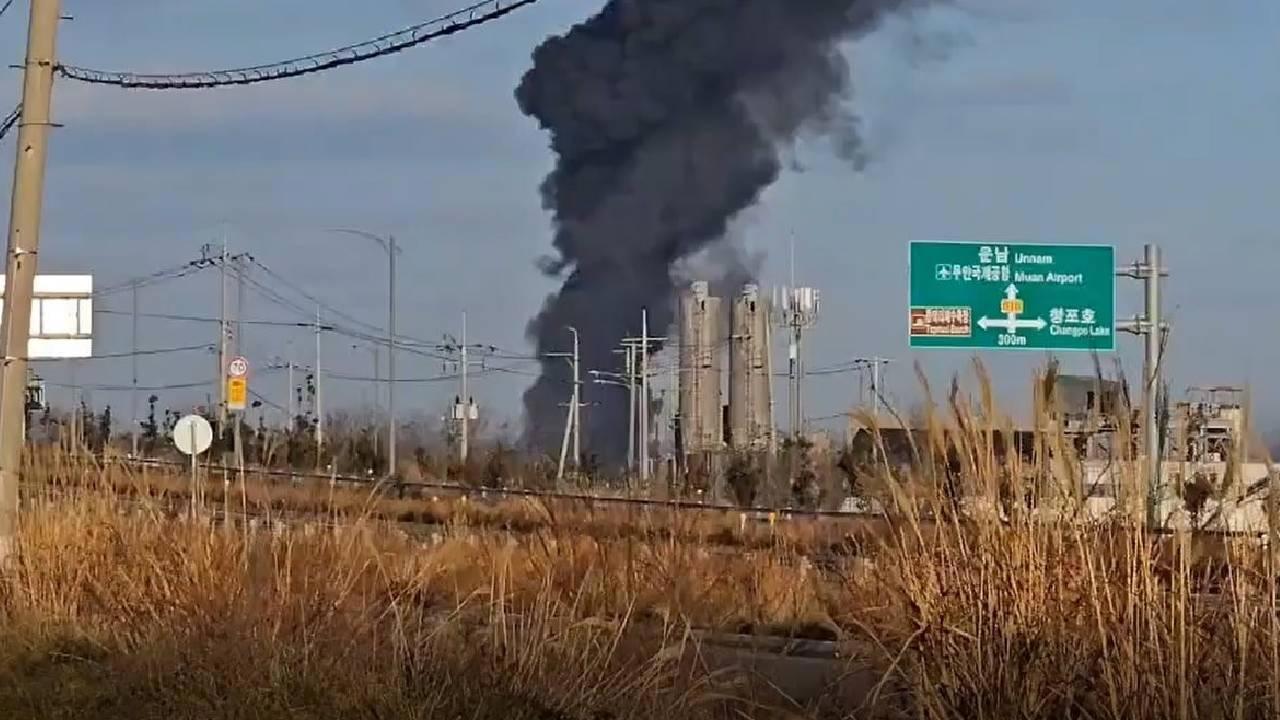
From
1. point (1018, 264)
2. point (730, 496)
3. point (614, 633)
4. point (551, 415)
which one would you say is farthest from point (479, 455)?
point (614, 633)

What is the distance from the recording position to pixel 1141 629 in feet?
22.2

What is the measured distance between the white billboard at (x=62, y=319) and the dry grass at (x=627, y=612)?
18.9 ft

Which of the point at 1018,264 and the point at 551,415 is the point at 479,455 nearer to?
the point at 551,415

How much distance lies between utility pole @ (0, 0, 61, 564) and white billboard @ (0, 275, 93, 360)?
4.28 metres

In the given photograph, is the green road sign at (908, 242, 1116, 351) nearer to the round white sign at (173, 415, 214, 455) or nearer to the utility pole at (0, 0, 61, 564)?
the round white sign at (173, 415, 214, 455)

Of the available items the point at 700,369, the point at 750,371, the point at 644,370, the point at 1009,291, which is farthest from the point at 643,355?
the point at 1009,291

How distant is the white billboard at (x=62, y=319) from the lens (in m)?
18.8

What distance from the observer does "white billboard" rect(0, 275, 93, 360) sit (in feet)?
61.8

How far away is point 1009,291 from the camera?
28328 millimetres

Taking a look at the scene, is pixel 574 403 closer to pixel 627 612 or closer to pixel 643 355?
pixel 643 355

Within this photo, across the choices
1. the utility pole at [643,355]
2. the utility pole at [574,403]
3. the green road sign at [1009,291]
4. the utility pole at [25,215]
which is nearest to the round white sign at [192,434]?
the utility pole at [25,215]

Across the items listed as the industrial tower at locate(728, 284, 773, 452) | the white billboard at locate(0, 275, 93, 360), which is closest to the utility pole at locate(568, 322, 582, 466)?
the industrial tower at locate(728, 284, 773, 452)

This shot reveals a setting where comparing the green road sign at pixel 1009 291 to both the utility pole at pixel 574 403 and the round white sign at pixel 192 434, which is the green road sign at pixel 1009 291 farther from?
the utility pole at pixel 574 403

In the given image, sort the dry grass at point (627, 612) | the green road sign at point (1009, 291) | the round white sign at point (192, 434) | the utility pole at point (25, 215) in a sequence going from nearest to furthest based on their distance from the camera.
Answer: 1. the dry grass at point (627, 612)
2. the utility pole at point (25, 215)
3. the round white sign at point (192, 434)
4. the green road sign at point (1009, 291)
